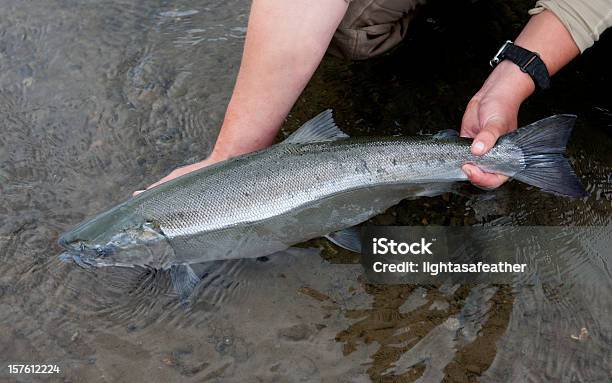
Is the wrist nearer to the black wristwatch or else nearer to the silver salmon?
the black wristwatch

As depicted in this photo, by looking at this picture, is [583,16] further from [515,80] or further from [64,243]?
[64,243]

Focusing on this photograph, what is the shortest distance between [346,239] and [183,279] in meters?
0.71

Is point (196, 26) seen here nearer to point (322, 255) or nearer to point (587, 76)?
point (322, 255)

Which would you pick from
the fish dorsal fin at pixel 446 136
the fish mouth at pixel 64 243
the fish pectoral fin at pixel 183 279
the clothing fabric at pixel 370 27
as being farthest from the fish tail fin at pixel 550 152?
the fish mouth at pixel 64 243

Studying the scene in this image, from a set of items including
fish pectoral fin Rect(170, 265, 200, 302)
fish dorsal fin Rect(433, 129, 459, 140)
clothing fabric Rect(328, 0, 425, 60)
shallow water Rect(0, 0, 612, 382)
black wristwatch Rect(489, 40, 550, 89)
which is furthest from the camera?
clothing fabric Rect(328, 0, 425, 60)

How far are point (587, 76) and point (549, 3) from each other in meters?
0.84

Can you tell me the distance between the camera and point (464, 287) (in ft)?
8.70

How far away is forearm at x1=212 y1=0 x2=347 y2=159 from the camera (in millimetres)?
2475

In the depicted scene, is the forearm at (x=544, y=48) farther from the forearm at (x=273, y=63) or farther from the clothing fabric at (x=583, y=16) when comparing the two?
the forearm at (x=273, y=63)

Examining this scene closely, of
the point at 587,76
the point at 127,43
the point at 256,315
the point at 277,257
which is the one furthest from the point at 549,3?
the point at 127,43

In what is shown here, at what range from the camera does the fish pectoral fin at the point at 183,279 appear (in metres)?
2.58

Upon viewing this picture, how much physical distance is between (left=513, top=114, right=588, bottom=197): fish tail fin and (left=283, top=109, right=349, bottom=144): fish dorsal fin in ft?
2.58

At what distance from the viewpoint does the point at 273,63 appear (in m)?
2.55

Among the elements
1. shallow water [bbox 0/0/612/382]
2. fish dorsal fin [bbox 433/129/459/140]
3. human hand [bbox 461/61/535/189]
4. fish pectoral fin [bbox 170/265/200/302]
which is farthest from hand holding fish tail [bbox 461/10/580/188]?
fish pectoral fin [bbox 170/265/200/302]
